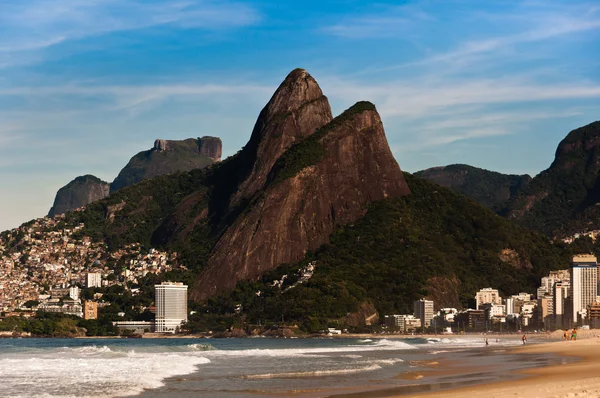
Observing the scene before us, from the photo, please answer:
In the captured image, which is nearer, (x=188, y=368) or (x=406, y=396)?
(x=406, y=396)

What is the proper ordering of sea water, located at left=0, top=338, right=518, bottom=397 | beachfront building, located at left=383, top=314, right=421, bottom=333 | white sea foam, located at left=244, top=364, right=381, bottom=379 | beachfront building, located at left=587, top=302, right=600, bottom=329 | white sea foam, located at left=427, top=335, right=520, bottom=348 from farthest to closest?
1. beachfront building, located at left=383, top=314, right=421, bottom=333
2. beachfront building, located at left=587, top=302, right=600, bottom=329
3. white sea foam, located at left=427, top=335, right=520, bottom=348
4. white sea foam, located at left=244, top=364, right=381, bottom=379
5. sea water, located at left=0, top=338, right=518, bottom=397

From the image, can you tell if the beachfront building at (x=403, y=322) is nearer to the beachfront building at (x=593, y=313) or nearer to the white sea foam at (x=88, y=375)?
the beachfront building at (x=593, y=313)

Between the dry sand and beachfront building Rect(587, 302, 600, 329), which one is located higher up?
the dry sand

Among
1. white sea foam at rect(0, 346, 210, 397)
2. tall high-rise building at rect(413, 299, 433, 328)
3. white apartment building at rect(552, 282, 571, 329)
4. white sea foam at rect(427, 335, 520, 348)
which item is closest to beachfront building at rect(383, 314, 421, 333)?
tall high-rise building at rect(413, 299, 433, 328)

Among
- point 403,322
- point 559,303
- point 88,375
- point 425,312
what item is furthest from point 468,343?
point 88,375

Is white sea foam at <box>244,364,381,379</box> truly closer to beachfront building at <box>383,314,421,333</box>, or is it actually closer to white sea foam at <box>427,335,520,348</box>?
white sea foam at <box>427,335,520,348</box>

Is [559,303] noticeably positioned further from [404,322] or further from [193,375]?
[193,375]

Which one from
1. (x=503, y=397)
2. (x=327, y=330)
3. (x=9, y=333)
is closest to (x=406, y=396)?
(x=503, y=397)

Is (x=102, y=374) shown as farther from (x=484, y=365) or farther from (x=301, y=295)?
(x=301, y=295)
